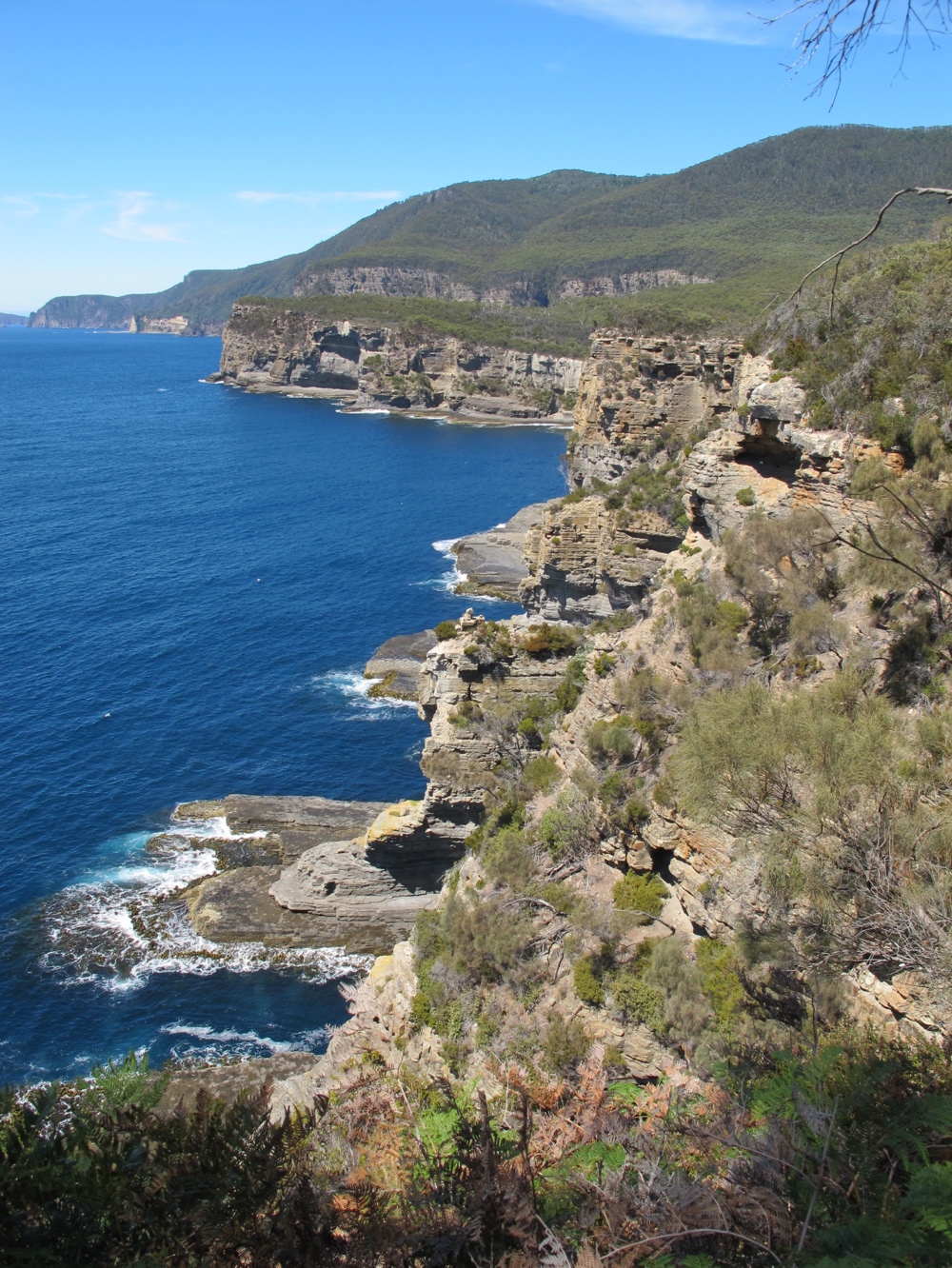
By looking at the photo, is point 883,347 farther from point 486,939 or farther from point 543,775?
point 486,939

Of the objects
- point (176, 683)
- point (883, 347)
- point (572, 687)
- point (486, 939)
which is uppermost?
point (883, 347)

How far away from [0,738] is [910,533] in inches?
1634

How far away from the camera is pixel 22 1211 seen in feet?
20.2

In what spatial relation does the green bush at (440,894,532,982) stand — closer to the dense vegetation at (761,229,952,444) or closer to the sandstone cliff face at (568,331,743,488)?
the dense vegetation at (761,229,952,444)

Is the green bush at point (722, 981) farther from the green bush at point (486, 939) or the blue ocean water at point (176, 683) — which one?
the blue ocean water at point (176, 683)

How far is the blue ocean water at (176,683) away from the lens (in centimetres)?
2833

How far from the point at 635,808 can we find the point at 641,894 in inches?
53.6

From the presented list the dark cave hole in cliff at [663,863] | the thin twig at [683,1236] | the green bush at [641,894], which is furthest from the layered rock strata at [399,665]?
the thin twig at [683,1236]

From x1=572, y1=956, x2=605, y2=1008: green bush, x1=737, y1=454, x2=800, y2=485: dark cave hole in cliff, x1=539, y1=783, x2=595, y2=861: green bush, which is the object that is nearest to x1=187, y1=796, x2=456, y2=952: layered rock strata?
x1=539, y1=783, x2=595, y2=861: green bush

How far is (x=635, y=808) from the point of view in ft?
46.9

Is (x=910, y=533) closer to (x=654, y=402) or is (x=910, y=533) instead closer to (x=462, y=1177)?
(x=462, y=1177)

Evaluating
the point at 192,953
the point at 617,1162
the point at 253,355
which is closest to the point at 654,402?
the point at 192,953

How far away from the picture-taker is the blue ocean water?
28328 mm

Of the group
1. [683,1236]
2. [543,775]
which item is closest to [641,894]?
[543,775]
